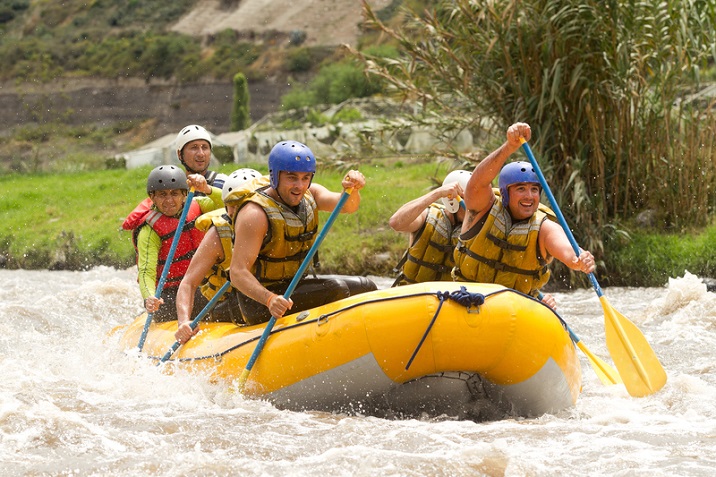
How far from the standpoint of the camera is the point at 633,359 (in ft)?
19.8

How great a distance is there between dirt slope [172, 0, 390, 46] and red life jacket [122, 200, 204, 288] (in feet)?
107

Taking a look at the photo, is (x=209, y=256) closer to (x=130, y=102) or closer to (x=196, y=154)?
(x=196, y=154)

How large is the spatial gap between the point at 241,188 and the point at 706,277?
6.21m

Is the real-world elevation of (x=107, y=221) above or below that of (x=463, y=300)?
below

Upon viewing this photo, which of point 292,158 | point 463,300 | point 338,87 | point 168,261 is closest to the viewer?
point 463,300

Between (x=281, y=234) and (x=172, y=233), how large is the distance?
6.29 ft

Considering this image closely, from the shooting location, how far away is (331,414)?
5.58 m

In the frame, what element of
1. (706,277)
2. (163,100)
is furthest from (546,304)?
(163,100)

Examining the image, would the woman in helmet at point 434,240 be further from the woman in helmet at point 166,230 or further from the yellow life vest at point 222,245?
the woman in helmet at point 166,230

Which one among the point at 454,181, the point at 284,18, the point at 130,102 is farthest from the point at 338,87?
the point at 454,181

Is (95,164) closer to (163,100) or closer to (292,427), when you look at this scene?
(163,100)

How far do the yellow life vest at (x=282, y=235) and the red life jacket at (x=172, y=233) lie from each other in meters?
1.67

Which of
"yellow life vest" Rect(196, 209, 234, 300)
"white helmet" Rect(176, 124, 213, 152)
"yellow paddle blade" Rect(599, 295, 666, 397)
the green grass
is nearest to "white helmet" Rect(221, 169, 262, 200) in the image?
"yellow life vest" Rect(196, 209, 234, 300)

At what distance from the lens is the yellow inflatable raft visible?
5207 mm
